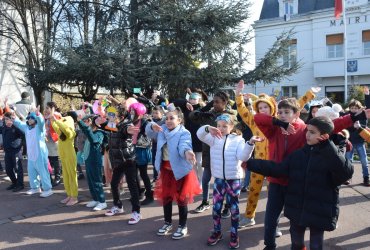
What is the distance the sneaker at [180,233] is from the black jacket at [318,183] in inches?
65.8

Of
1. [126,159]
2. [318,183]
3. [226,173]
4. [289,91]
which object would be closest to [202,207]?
[126,159]

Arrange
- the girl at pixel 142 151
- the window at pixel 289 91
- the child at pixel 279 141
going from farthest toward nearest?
the window at pixel 289 91 < the girl at pixel 142 151 < the child at pixel 279 141

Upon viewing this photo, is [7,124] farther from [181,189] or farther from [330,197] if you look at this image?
[330,197]

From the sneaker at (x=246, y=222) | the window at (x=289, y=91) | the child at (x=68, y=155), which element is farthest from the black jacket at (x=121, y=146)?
the window at (x=289, y=91)

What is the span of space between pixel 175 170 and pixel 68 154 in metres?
2.48

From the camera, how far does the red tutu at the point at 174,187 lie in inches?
177

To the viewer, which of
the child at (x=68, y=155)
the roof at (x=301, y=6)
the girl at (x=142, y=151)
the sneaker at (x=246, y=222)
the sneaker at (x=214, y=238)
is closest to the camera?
the sneaker at (x=214, y=238)

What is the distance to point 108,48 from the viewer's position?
11.2 m

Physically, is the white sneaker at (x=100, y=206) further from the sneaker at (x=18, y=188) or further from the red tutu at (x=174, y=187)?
the sneaker at (x=18, y=188)

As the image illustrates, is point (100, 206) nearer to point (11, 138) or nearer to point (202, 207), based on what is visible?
point (202, 207)

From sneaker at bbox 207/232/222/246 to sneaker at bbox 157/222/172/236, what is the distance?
0.63 meters

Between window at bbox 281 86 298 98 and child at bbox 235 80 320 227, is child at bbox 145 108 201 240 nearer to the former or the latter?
child at bbox 235 80 320 227

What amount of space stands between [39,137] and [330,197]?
5.36m

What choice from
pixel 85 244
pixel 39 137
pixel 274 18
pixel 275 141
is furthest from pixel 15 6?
pixel 274 18
